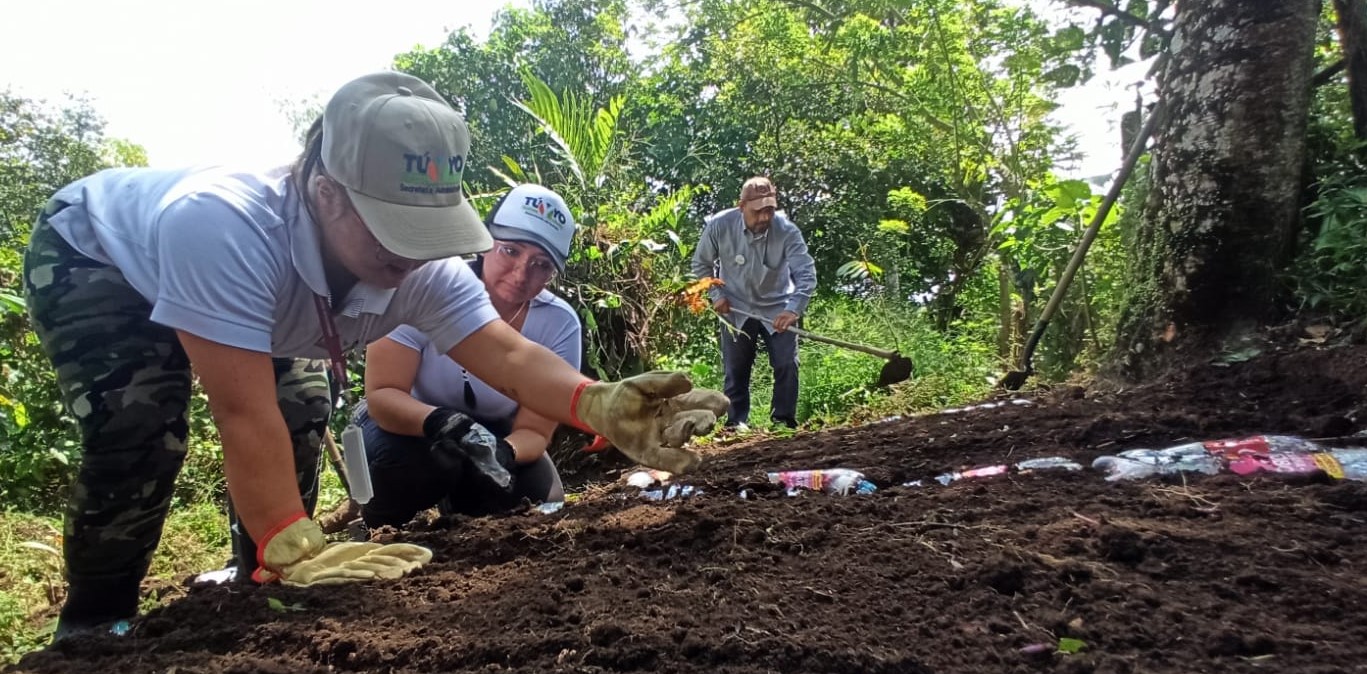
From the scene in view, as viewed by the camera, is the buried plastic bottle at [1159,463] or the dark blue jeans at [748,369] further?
the dark blue jeans at [748,369]

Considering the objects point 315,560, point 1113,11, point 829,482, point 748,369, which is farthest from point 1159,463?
point 748,369

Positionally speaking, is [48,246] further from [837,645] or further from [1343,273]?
[1343,273]

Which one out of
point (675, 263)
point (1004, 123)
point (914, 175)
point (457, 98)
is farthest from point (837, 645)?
point (457, 98)

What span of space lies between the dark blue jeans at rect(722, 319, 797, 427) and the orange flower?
1.14 feet

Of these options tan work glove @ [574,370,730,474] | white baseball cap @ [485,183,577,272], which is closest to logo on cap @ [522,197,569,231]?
white baseball cap @ [485,183,577,272]

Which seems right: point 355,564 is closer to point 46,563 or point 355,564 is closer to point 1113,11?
point 46,563

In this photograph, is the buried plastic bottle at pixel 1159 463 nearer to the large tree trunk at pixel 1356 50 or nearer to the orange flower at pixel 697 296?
the large tree trunk at pixel 1356 50

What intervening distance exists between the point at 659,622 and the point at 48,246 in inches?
51.4

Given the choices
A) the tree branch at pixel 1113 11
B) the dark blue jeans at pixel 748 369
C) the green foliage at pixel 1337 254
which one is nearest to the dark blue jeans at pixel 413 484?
the dark blue jeans at pixel 748 369

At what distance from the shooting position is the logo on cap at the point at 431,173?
1399mm

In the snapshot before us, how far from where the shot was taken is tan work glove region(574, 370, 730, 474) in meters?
1.74

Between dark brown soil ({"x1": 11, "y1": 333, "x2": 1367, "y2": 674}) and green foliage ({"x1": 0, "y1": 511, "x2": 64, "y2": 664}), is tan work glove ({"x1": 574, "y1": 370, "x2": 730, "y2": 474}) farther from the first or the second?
green foliage ({"x1": 0, "y1": 511, "x2": 64, "y2": 664})

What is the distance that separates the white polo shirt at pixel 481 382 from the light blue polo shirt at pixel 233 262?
73cm

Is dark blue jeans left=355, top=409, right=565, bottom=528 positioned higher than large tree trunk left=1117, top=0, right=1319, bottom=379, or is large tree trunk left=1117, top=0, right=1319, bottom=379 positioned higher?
large tree trunk left=1117, top=0, right=1319, bottom=379
